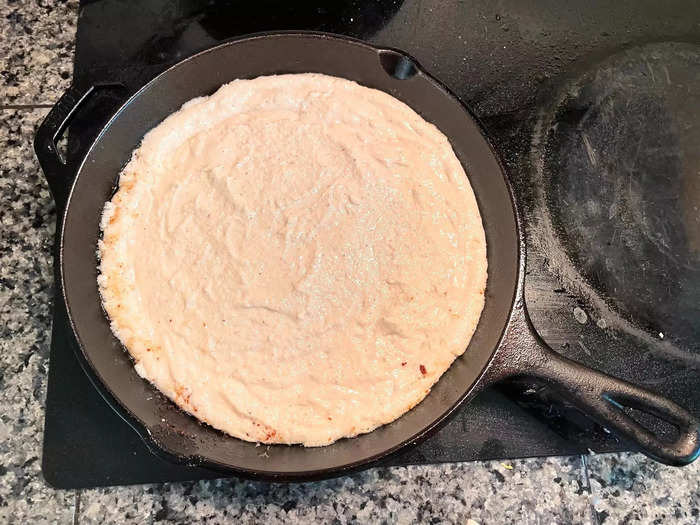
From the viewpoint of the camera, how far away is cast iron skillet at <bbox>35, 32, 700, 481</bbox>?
1144 mm

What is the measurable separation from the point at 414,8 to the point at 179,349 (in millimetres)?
1119

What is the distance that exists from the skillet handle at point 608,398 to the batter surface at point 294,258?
0.14 metres

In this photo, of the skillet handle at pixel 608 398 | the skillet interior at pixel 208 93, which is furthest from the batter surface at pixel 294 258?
the skillet handle at pixel 608 398

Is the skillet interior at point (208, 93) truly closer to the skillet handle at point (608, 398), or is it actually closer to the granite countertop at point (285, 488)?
the skillet handle at point (608, 398)

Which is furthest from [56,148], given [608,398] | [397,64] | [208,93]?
[608,398]

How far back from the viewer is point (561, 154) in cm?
154

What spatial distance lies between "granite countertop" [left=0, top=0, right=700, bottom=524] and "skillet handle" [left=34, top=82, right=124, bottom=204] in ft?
0.70

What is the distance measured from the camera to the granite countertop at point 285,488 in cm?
130

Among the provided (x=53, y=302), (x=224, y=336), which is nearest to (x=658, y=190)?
(x=224, y=336)

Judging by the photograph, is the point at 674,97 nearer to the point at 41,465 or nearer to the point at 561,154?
the point at 561,154

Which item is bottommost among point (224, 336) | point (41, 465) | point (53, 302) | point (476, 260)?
point (41, 465)

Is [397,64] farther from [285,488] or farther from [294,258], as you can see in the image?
[285,488]

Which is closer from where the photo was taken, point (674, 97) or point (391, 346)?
point (391, 346)

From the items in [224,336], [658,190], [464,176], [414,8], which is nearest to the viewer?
[224,336]
